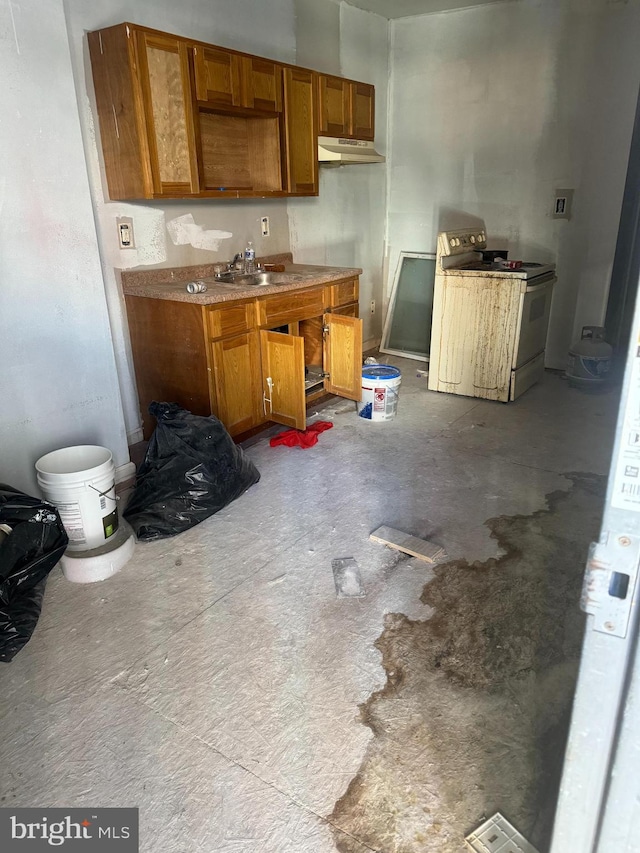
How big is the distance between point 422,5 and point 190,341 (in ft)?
11.3

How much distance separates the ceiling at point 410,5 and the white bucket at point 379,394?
2.84m

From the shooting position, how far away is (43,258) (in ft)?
8.50

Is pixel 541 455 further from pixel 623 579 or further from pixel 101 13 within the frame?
pixel 101 13

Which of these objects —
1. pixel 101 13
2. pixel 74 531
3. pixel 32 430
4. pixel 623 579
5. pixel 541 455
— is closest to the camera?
pixel 623 579

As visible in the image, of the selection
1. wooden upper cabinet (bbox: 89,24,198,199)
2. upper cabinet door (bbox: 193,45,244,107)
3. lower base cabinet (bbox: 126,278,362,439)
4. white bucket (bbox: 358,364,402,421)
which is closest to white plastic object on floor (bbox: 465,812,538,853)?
lower base cabinet (bbox: 126,278,362,439)

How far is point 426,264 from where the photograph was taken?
523 centimetres

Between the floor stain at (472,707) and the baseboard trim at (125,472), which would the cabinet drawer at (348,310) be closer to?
the baseboard trim at (125,472)

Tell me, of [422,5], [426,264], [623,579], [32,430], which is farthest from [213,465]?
[422,5]

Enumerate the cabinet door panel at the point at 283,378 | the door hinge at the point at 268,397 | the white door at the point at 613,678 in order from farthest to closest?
the door hinge at the point at 268,397, the cabinet door panel at the point at 283,378, the white door at the point at 613,678

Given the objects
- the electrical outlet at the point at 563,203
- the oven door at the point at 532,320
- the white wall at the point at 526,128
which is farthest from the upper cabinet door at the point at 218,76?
the electrical outlet at the point at 563,203

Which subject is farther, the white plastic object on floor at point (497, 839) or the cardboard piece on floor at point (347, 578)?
the cardboard piece on floor at point (347, 578)

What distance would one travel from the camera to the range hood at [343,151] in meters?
3.96

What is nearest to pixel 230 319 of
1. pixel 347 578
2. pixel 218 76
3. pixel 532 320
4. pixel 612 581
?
pixel 218 76

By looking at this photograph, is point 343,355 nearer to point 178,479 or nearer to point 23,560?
point 178,479
